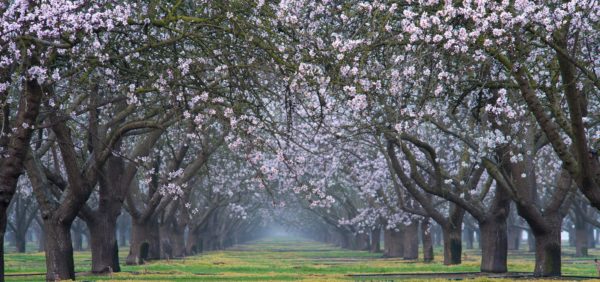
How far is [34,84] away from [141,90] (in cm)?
209

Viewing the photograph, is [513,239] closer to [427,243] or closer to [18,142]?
[427,243]

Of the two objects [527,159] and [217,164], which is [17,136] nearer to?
[527,159]

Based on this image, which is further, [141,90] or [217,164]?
[217,164]

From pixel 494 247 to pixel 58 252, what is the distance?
15.5 meters

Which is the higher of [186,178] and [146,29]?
[146,29]

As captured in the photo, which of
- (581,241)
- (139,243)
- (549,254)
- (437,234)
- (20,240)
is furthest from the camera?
(437,234)

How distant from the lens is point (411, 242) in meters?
49.9

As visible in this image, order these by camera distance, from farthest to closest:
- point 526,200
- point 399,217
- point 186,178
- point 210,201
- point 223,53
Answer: point 210,201 → point 399,217 → point 186,178 → point 526,200 → point 223,53

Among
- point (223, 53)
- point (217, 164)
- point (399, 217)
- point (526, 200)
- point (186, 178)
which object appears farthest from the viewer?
point (399, 217)

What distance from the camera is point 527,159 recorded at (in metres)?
25.9

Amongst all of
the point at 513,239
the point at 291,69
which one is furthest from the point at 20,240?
the point at 291,69

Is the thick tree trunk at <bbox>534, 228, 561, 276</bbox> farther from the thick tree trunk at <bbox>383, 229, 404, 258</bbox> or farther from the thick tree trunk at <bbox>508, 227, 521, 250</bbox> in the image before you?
the thick tree trunk at <bbox>508, 227, 521, 250</bbox>

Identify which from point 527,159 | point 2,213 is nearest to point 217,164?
point 527,159

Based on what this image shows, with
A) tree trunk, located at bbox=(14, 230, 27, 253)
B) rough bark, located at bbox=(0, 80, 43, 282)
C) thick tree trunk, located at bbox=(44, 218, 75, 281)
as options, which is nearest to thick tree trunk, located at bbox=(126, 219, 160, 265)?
thick tree trunk, located at bbox=(44, 218, 75, 281)
